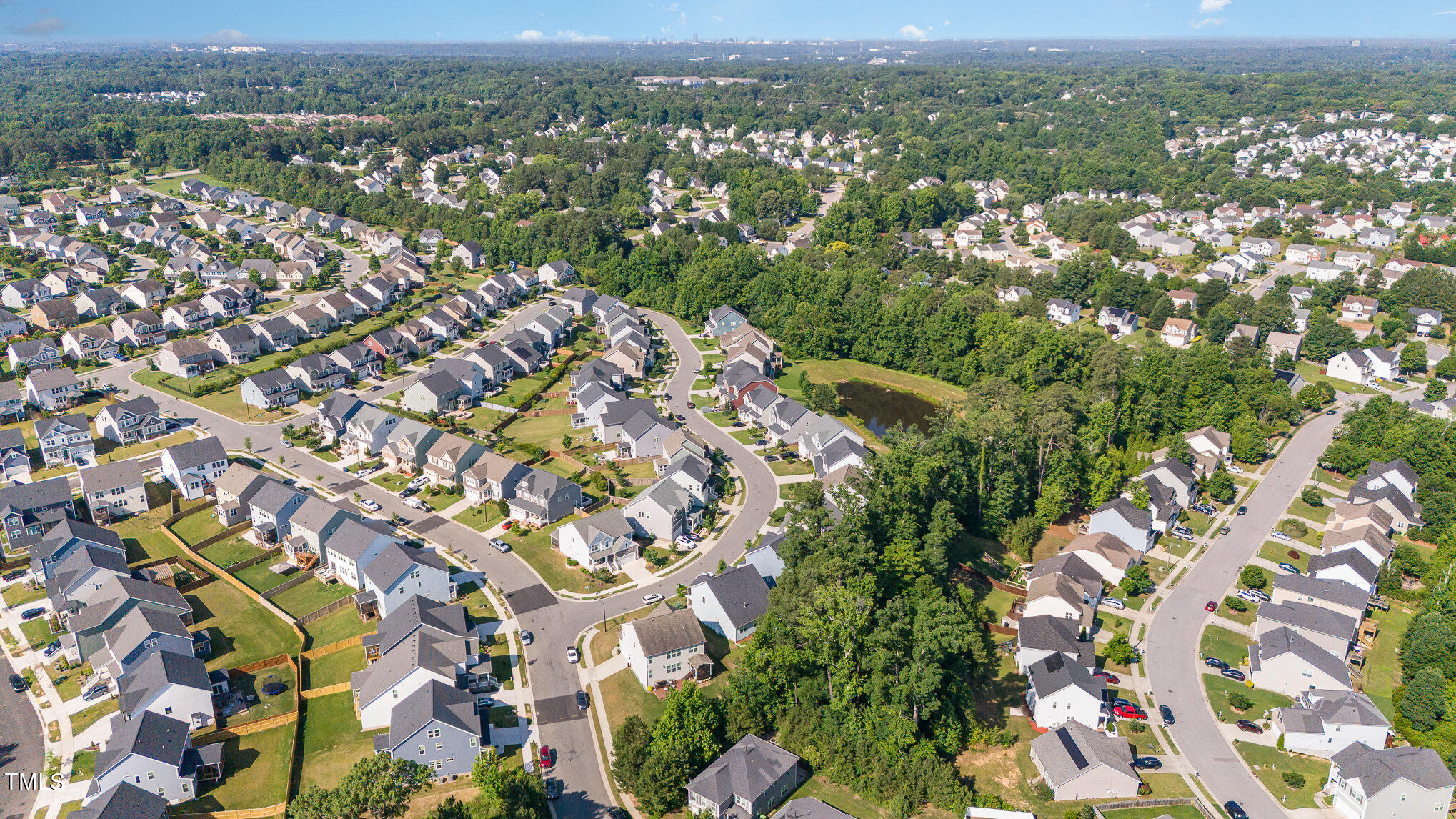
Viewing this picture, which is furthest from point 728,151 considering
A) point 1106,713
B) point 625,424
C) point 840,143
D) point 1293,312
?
point 1106,713

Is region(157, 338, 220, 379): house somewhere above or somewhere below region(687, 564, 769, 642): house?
above

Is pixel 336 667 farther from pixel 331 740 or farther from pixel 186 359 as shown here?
pixel 186 359

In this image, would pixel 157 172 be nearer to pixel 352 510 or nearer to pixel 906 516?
pixel 352 510

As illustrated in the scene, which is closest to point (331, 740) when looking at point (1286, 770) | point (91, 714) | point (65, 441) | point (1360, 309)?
point (91, 714)

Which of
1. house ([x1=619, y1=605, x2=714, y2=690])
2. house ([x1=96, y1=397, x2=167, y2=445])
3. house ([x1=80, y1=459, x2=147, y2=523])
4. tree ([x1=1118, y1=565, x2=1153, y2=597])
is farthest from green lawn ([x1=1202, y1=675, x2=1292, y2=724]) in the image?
house ([x1=96, y1=397, x2=167, y2=445])

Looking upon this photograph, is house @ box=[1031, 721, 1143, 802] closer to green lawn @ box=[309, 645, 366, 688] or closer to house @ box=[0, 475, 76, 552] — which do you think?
green lawn @ box=[309, 645, 366, 688]
